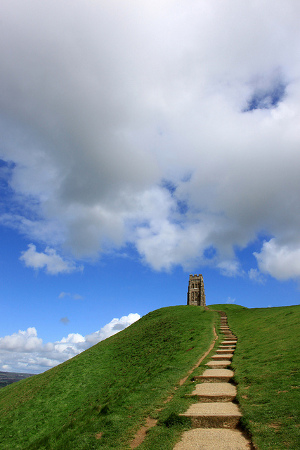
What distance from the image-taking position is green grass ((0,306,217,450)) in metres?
12.2

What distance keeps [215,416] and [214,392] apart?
12.2 feet

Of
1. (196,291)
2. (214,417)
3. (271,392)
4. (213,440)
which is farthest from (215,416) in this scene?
(196,291)

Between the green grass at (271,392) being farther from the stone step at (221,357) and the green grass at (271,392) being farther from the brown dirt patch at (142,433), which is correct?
the brown dirt patch at (142,433)

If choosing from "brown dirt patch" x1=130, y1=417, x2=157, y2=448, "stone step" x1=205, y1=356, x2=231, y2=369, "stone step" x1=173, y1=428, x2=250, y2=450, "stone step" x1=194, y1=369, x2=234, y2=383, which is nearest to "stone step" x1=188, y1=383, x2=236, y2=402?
"stone step" x1=194, y1=369, x2=234, y2=383

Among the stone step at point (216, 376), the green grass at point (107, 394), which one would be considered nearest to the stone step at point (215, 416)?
the green grass at point (107, 394)

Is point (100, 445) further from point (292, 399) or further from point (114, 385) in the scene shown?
point (114, 385)

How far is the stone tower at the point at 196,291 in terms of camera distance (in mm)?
96625

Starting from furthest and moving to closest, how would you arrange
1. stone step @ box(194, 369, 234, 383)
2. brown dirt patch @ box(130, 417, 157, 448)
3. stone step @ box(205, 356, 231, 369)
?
stone step @ box(205, 356, 231, 369)
stone step @ box(194, 369, 234, 383)
brown dirt patch @ box(130, 417, 157, 448)

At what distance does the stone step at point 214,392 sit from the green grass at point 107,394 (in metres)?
1.78

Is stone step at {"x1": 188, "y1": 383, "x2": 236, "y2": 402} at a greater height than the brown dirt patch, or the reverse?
stone step at {"x1": 188, "y1": 383, "x2": 236, "y2": 402}

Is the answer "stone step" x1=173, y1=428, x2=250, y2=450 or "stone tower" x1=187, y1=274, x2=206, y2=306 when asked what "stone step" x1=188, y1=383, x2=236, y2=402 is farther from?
"stone tower" x1=187, y1=274, x2=206, y2=306

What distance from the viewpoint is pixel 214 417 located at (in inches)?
421

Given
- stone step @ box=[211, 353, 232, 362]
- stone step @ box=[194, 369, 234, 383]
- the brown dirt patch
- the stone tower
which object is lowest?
the brown dirt patch

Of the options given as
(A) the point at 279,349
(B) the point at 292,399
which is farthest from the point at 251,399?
(A) the point at 279,349
